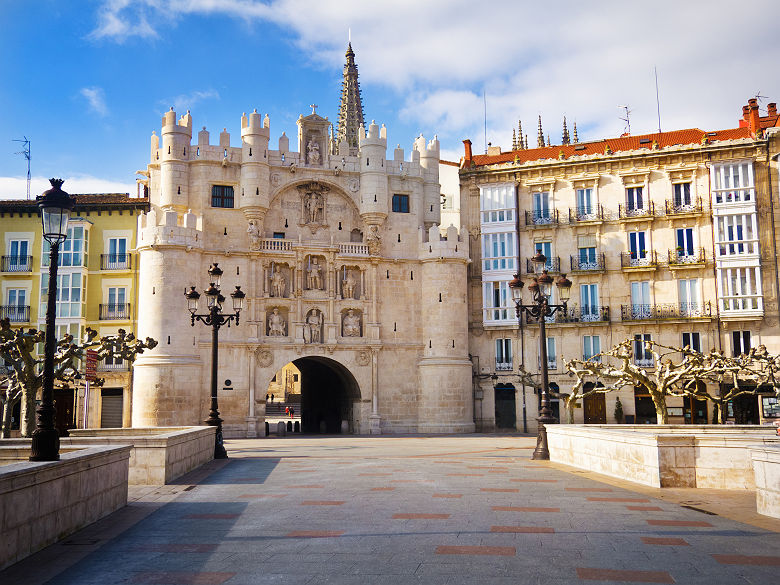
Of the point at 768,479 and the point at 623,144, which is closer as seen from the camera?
the point at 768,479

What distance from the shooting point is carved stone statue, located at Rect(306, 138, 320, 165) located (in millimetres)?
44219

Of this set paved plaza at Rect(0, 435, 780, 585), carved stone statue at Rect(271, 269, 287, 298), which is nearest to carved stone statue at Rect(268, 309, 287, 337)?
carved stone statue at Rect(271, 269, 287, 298)

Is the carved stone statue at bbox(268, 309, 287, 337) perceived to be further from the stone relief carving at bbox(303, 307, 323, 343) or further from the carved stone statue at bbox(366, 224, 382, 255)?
the carved stone statue at bbox(366, 224, 382, 255)

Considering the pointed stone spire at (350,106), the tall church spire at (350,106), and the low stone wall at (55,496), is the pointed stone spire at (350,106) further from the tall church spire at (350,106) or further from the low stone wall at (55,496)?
the low stone wall at (55,496)

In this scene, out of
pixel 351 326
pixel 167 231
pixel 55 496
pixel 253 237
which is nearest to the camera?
pixel 55 496

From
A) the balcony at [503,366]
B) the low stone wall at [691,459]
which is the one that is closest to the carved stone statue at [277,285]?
the balcony at [503,366]

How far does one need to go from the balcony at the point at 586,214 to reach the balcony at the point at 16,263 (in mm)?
30950

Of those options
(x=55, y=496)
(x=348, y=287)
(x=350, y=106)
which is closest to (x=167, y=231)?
(x=348, y=287)

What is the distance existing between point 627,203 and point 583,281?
16.6 ft

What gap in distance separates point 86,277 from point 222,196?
901 centimetres

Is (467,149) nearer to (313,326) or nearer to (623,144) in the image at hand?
(623,144)

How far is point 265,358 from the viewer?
1630 inches

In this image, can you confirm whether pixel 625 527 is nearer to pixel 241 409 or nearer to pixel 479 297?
pixel 241 409

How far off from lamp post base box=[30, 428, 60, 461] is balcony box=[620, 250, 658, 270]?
3732cm
